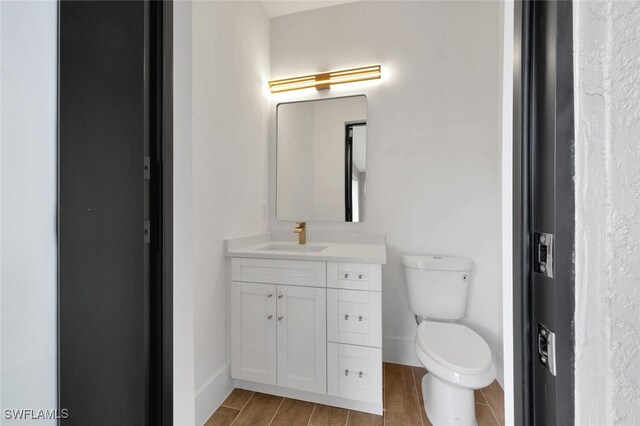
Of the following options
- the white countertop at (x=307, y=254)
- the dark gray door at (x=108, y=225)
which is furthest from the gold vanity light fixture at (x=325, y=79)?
the dark gray door at (x=108, y=225)

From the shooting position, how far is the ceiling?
1984 millimetres

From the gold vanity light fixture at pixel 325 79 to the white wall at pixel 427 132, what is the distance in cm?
7

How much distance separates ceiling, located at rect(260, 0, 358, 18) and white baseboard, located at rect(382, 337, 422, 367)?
258cm

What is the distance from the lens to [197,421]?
4.13 feet

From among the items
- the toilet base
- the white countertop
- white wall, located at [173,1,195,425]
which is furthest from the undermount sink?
white wall, located at [173,1,195,425]

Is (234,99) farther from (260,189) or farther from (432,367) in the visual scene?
(432,367)

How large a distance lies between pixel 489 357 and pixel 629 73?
1377 mm

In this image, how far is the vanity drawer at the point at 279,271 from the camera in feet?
4.74

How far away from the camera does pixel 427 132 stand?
6.20ft

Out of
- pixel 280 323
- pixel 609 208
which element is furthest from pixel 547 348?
pixel 280 323

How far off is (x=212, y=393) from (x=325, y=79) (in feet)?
7.24

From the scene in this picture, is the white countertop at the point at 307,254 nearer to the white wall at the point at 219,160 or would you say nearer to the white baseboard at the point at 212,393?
the white wall at the point at 219,160

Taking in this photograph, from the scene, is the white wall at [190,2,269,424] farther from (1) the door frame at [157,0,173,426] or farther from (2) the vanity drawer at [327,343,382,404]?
(2) the vanity drawer at [327,343,382,404]

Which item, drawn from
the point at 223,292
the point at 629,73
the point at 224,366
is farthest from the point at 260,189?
the point at 629,73
